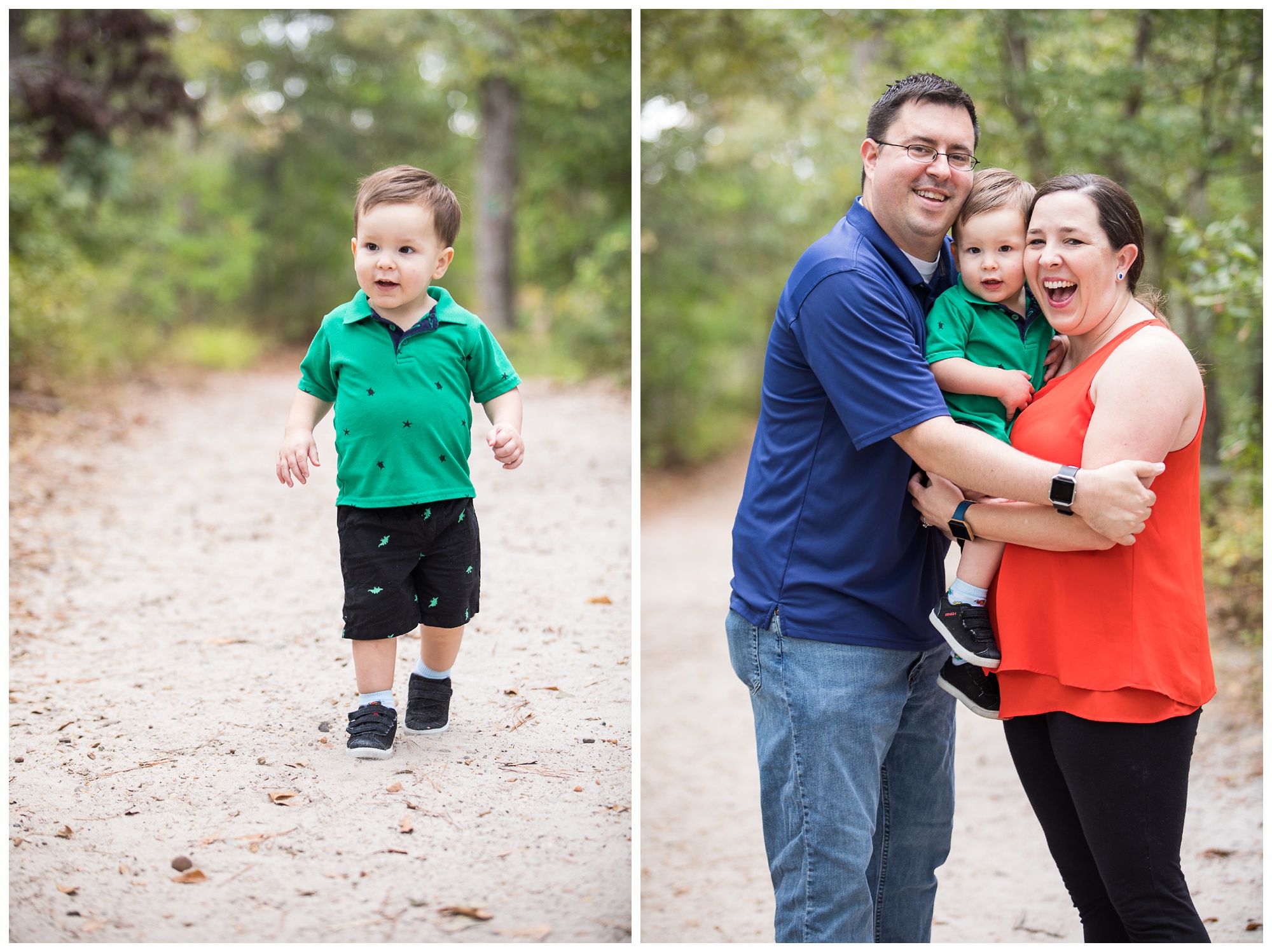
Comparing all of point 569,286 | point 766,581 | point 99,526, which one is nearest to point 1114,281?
point 766,581

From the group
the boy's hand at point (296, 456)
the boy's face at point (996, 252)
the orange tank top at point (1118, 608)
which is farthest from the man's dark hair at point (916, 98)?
the boy's hand at point (296, 456)

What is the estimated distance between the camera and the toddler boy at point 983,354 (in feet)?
5.62

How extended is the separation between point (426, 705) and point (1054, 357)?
1475 mm

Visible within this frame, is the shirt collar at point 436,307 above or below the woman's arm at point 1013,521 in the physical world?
above

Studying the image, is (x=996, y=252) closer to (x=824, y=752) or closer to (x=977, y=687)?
(x=977, y=687)

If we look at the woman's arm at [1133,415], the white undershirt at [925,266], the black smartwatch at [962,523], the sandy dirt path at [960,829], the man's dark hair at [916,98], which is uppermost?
the man's dark hair at [916,98]

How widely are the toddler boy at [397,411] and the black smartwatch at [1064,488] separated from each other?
99 cm

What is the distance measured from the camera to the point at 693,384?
36.4 feet

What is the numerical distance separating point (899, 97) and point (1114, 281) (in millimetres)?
479

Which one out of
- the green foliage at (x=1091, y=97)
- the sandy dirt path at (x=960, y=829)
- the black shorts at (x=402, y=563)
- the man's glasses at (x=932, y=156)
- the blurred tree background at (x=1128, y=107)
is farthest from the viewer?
the green foliage at (x=1091, y=97)

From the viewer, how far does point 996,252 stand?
1.76 metres

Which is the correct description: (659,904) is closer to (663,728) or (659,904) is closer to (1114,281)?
(663,728)

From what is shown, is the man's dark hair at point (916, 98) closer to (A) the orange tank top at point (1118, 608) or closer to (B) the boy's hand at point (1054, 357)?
(B) the boy's hand at point (1054, 357)

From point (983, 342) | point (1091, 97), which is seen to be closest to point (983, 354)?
point (983, 342)
